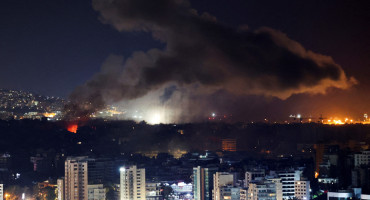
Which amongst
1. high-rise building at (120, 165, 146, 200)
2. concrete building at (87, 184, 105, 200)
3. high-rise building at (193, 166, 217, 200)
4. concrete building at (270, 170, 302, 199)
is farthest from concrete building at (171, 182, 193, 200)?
concrete building at (270, 170, 302, 199)

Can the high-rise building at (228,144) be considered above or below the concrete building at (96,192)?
above

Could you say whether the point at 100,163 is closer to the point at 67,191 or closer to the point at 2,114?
the point at 67,191

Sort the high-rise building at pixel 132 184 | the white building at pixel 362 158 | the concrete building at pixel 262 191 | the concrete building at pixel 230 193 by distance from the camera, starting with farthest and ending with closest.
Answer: the white building at pixel 362 158, the high-rise building at pixel 132 184, the concrete building at pixel 230 193, the concrete building at pixel 262 191

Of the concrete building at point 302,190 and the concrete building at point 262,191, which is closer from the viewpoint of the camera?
the concrete building at point 262,191

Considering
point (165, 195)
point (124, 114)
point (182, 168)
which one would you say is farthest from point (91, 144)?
point (165, 195)

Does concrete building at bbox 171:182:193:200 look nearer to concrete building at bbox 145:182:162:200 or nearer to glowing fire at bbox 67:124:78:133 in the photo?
concrete building at bbox 145:182:162:200

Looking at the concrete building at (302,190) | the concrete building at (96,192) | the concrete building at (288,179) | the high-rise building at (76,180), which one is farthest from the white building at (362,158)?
the high-rise building at (76,180)

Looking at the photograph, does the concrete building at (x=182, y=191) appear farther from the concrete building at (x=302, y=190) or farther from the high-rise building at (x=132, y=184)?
the concrete building at (x=302, y=190)
